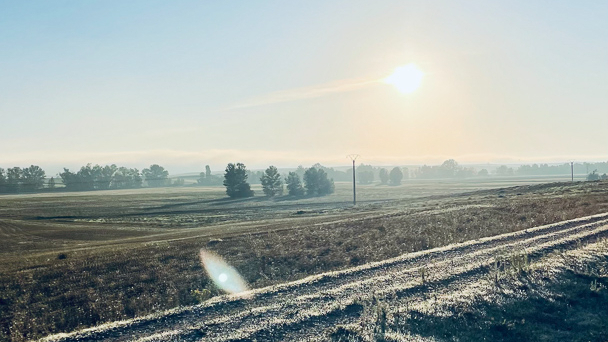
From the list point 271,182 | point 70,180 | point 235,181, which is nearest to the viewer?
point 235,181

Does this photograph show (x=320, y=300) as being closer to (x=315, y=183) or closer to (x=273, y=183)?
(x=273, y=183)

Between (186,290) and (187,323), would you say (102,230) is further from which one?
(187,323)

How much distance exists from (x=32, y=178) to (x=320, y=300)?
21742cm

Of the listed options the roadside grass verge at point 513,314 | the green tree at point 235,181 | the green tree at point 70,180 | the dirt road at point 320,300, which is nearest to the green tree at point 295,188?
the green tree at point 235,181

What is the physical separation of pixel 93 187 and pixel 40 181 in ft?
76.0

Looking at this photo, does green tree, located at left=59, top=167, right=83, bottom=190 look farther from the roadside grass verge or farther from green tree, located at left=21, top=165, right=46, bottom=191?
the roadside grass verge

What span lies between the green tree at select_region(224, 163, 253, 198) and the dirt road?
12404 cm

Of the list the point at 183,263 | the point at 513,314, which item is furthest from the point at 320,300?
the point at 183,263

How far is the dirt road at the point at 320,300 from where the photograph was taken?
11852mm

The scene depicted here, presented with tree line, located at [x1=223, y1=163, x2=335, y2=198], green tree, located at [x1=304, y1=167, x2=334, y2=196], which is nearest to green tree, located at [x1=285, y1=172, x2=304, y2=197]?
tree line, located at [x1=223, y1=163, x2=335, y2=198]

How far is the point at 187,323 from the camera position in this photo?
503 inches

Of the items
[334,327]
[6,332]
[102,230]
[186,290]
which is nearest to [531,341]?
Answer: [334,327]

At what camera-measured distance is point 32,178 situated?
18462 cm

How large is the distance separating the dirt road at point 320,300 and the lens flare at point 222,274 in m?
4.60
